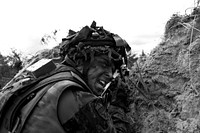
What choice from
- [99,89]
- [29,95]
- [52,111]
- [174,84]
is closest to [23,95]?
[29,95]

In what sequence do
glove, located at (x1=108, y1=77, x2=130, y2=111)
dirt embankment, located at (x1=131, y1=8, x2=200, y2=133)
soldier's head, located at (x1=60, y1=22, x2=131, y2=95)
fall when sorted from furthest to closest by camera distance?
glove, located at (x1=108, y1=77, x2=130, y2=111)
soldier's head, located at (x1=60, y1=22, x2=131, y2=95)
dirt embankment, located at (x1=131, y1=8, x2=200, y2=133)

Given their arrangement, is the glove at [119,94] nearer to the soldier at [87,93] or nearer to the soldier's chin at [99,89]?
the soldier at [87,93]

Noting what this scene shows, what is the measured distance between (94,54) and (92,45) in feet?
0.33

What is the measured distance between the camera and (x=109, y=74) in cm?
261

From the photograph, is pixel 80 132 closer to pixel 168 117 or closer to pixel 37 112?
pixel 37 112

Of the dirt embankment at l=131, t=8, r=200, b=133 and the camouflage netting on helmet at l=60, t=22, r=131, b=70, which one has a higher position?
→ the camouflage netting on helmet at l=60, t=22, r=131, b=70

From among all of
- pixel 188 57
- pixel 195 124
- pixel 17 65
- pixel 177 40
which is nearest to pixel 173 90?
pixel 188 57

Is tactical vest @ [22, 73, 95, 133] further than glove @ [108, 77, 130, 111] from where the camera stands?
No

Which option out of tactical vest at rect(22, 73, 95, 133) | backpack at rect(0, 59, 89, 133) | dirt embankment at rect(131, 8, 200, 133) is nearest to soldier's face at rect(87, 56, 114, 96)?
backpack at rect(0, 59, 89, 133)

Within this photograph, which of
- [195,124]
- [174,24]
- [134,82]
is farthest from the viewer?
[174,24]

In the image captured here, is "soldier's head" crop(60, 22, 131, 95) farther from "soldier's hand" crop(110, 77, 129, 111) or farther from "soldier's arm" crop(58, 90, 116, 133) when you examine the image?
"soldier's arm" crop(58, 90, 116, 133)

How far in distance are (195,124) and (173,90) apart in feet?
1.85

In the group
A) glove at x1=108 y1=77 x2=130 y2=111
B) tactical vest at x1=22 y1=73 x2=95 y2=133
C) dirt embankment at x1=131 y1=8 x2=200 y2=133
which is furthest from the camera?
glove at x1=108 y1=77 x2=130 y2=111

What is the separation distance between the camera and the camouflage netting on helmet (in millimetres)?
2543
